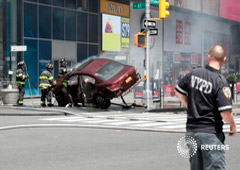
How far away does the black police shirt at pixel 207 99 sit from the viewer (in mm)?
4895

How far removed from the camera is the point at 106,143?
10680mm

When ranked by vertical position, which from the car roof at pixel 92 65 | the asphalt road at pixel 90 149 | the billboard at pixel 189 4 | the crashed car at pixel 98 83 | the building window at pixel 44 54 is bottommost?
the asphalt road at pixel 90 149

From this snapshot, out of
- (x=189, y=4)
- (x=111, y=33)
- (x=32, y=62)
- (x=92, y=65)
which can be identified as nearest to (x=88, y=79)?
(x=92, y=65)

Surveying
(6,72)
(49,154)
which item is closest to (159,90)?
(6,72)

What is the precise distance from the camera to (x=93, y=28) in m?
38.3

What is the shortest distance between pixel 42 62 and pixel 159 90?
1246 centimetres

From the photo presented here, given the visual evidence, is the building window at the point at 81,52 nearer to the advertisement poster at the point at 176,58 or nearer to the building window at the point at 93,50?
the building window at the point at 93,50

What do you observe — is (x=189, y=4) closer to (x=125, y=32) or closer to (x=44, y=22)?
(x=125, y=32)

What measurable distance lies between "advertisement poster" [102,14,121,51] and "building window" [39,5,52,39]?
5.70 m

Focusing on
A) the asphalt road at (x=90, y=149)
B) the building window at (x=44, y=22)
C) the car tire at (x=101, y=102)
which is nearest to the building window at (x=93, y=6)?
the building window at (x=44, y=22)

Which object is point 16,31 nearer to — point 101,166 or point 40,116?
point 40,116

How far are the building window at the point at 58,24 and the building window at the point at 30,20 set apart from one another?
1.92 metres

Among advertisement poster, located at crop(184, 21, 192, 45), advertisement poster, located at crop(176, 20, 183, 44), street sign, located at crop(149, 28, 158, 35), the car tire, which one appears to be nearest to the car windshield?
the car tire

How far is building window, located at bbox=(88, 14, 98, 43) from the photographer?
3806cm
